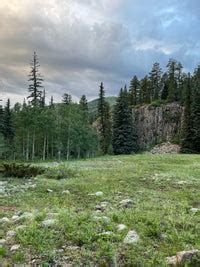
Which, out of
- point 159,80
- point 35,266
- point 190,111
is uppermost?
point 159,80

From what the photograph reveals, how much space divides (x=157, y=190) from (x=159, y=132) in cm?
9126

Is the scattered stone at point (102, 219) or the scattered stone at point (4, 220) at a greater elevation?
the scattered stone at point (102, 219)

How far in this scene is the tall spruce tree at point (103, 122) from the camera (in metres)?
87.0

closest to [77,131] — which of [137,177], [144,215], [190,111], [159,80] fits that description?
[190,111]

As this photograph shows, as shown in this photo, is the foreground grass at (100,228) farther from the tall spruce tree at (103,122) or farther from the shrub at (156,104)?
the shrub at (156,104)

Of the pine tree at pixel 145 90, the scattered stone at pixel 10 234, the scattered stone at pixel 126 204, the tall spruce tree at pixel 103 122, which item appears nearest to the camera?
the scattered stone at pixel 10 234

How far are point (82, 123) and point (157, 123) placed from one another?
4732 centimetres

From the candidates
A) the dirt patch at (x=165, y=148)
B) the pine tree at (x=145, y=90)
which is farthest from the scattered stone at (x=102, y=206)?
the pine tree at (x=145, y=90)

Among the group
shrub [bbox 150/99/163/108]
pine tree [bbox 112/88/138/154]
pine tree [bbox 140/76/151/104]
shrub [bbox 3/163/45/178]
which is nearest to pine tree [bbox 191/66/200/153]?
pine tree [bbox 112/88/138/154]

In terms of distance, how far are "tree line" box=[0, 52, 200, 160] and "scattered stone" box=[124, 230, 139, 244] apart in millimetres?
44375

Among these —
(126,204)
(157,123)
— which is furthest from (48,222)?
(157,123)

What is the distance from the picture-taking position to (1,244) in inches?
324

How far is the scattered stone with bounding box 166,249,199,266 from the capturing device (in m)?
7.34

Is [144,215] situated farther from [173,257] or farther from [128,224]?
[173,257]
